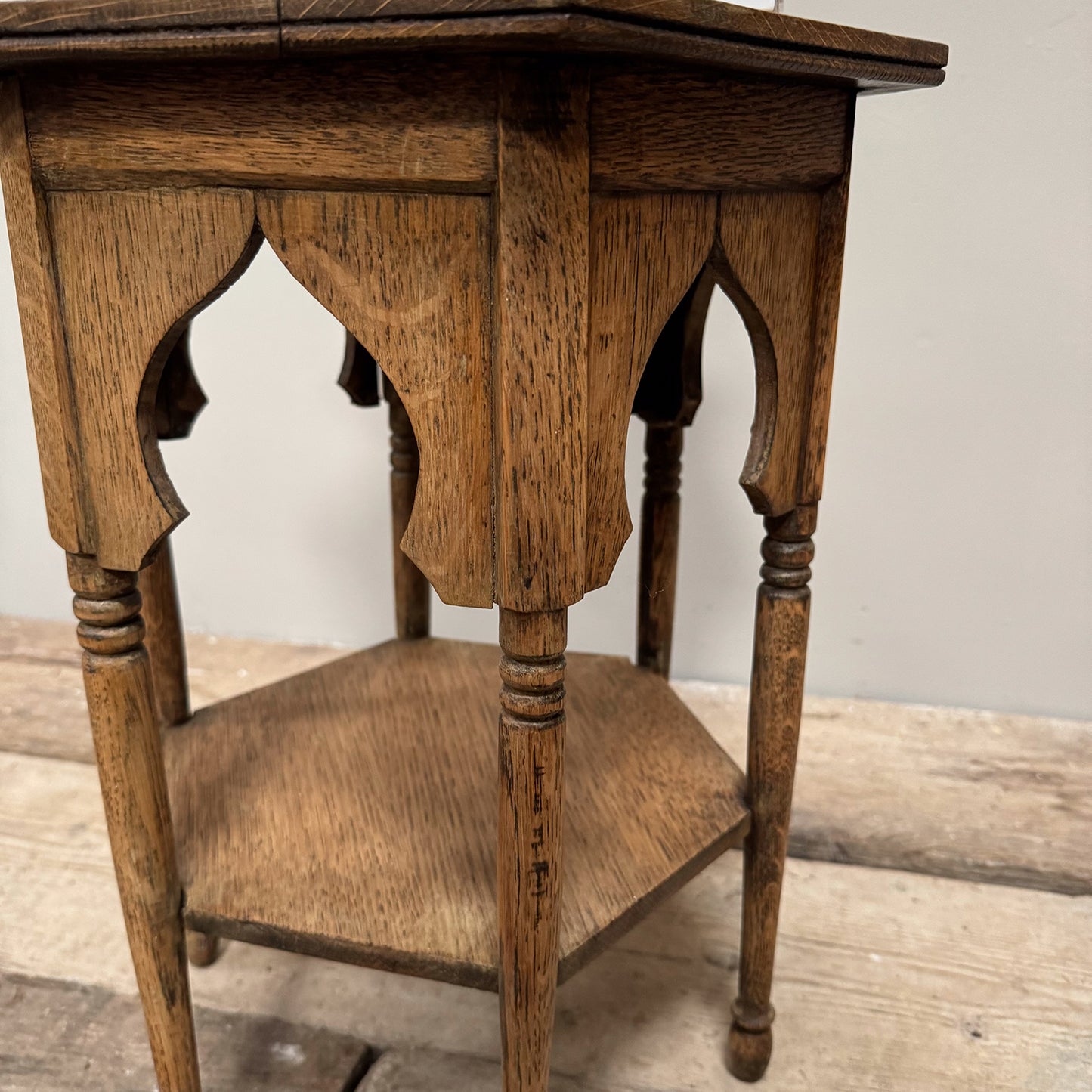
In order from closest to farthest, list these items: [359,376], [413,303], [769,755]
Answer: [413,303] < [769,755] < [359,376]

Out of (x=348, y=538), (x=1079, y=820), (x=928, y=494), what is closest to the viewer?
(x=1079, y=820)

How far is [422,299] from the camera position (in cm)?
61

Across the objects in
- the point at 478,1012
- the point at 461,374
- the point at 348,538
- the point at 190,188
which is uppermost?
the point at 190,188

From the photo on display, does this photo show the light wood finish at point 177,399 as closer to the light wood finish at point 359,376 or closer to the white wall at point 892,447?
the light wood finish at point 359,376

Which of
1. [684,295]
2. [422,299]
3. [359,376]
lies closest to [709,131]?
[684,295]

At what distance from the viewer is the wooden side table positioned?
1.84 feet

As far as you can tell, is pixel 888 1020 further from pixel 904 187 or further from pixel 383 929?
pixel 904 187

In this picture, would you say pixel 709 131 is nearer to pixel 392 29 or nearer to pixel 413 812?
pixel 392 29

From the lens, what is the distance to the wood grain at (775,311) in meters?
0.69

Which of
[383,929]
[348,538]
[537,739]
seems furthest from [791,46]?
[348,538]

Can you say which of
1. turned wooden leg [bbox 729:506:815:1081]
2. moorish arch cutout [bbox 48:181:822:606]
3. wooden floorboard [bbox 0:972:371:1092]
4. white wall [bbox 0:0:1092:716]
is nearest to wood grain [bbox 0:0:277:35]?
moorish arch cutout [bbox 48:181:822:606]

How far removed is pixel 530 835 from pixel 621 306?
1.18 feet

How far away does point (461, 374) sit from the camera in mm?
612

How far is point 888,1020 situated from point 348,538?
1162 millimetres
